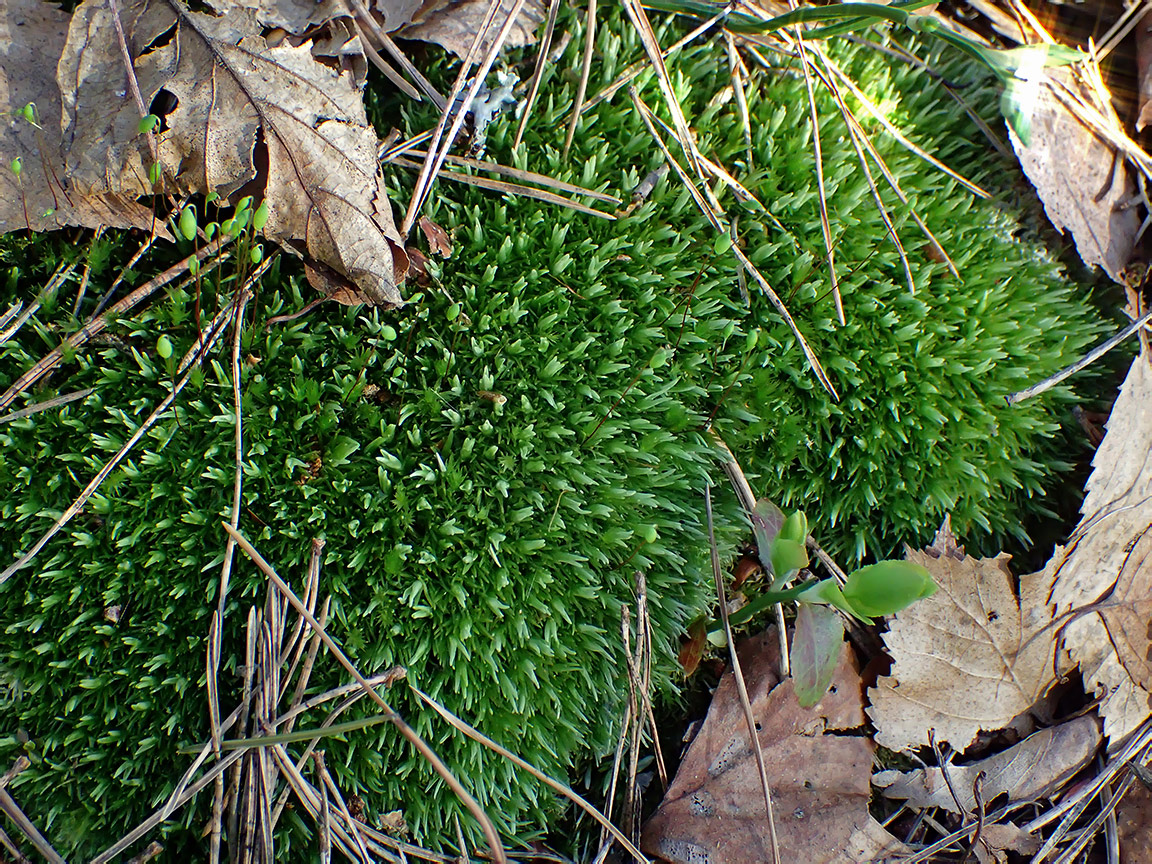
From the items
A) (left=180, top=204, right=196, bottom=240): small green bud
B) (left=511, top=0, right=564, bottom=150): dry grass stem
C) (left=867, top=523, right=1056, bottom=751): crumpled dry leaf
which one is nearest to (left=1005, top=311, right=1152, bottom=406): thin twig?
(left=867, top=523, right=1056, bottom=751): crumpled dry leaf

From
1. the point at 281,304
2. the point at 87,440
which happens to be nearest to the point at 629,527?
the point at 281,304

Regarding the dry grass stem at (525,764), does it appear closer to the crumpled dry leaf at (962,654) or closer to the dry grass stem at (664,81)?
the crumpled dry leaf at (962,654)

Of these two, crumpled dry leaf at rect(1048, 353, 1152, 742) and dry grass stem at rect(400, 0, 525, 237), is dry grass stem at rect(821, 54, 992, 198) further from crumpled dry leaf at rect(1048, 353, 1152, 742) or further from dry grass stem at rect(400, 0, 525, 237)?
dry grass stem at rect(400, 0, 525, 237)

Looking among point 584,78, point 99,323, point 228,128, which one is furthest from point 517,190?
point 99,323

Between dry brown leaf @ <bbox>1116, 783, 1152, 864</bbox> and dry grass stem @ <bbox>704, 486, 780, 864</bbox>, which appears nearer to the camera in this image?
dry grass stem @ <bbox>704, 486, 780, 864</bbox>

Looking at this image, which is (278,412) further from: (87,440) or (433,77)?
(433,77)

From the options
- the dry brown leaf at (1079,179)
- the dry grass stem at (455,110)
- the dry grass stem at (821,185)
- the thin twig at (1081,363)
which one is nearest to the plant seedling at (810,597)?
the dry grass stem at (821,185)
